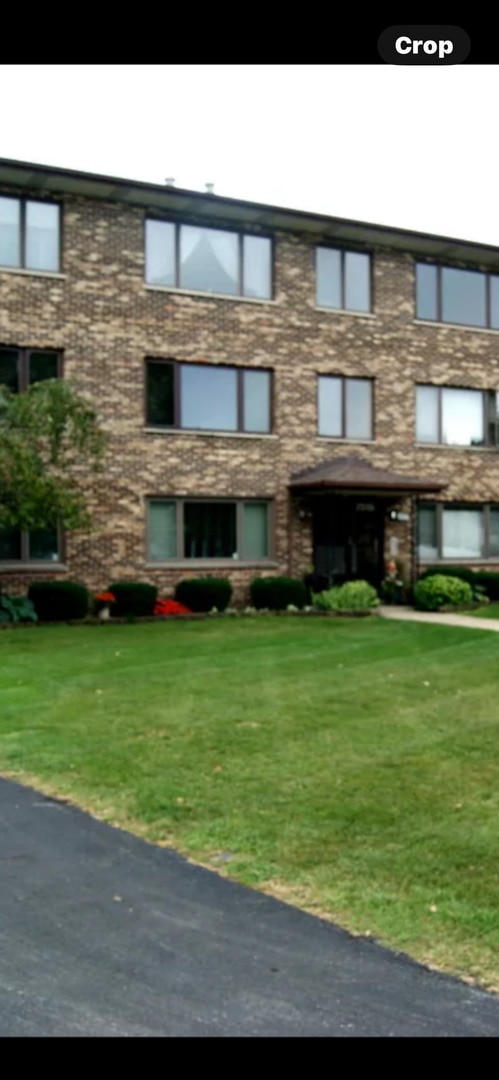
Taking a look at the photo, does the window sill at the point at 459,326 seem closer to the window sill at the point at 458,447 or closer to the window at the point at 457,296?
the window at the point at 457,296

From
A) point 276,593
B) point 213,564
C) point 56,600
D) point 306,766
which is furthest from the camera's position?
point 213,564

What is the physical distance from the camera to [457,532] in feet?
87.8

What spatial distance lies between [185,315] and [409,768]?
16297 mm

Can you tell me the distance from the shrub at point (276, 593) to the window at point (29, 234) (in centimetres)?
764

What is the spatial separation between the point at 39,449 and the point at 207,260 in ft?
20.6

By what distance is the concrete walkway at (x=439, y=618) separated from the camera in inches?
780

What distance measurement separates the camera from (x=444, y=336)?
1038 inches

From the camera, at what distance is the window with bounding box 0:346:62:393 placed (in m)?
21.1

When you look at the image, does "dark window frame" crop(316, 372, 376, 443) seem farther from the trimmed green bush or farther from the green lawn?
the green lawn

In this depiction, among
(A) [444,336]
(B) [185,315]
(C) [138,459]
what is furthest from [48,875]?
(A) [444,336]

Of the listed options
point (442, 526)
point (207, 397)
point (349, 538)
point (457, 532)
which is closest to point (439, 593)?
point (349, 538)

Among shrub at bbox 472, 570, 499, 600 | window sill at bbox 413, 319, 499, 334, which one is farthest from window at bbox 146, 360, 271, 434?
shrub at bbox 472, 570, 499, 600

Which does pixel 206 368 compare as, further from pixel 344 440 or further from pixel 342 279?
pixel 342 279

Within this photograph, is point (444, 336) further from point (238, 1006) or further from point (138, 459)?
point (238, 1006)
